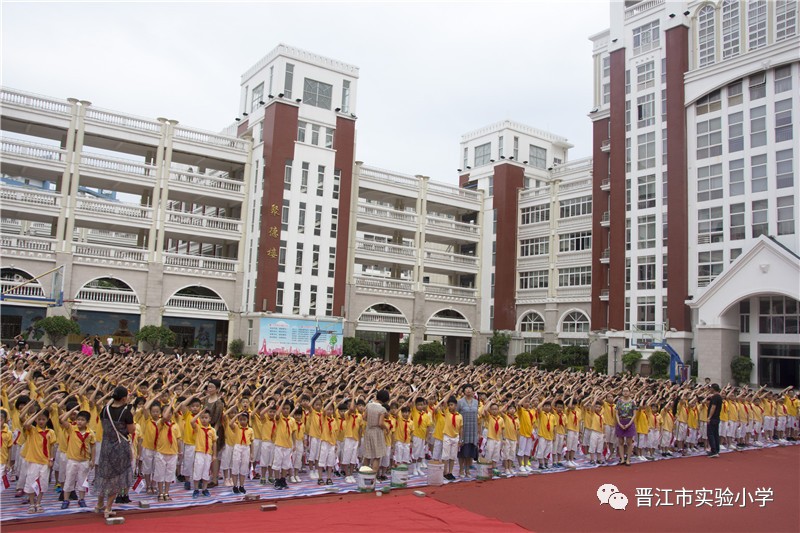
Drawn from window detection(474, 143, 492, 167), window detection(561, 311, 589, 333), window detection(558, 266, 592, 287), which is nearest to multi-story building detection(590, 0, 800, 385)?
window detection(558, 266, 592, 287)

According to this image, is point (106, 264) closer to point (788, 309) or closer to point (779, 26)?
point (788, 309)

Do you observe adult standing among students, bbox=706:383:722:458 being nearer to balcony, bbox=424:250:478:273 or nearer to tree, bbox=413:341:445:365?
tree, bbox=413:341:445:365

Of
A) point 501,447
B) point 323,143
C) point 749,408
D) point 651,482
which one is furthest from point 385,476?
point 323,143

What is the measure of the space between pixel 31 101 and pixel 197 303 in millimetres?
11959

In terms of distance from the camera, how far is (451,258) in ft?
140

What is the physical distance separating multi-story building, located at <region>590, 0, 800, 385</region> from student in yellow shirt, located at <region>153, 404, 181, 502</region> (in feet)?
83.9

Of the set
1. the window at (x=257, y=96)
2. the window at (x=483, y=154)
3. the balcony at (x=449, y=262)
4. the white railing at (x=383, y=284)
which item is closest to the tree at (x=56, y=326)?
the white railing at (x=383, y=284)

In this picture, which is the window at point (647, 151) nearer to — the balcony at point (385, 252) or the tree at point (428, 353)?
the balcony at point (385, 252)

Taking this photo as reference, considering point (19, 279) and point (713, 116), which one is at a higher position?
point (713, 116)

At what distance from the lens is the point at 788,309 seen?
28422 mm

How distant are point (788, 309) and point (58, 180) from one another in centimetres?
3498

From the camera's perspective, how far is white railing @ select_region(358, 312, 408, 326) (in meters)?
38.2

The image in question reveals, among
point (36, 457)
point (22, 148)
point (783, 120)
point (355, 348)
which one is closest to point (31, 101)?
point (22, 148)

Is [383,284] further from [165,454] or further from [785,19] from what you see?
[165,454]
